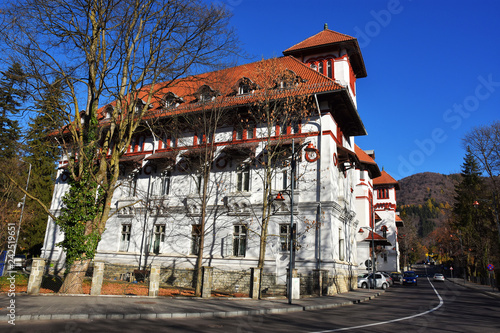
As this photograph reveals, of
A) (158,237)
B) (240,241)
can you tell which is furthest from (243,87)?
(158,237)

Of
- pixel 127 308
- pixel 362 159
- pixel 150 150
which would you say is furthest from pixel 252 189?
pixel 362 159

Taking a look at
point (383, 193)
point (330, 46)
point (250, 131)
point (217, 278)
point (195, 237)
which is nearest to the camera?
point (217, 278)

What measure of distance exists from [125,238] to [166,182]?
5788 millimetres

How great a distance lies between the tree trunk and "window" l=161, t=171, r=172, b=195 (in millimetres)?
12626

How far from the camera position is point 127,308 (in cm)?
1198

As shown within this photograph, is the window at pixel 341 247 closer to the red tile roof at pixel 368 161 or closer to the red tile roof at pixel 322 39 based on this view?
the red tile roof at pixel 322 39

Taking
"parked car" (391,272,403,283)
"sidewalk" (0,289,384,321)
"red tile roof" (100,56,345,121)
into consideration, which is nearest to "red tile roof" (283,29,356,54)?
"red tile roof" (100,56,345,121)

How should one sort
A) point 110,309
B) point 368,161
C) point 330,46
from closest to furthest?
point 110,309 < point 330,46 < point 368,161

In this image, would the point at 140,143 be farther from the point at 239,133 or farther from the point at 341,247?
the point at 341,247

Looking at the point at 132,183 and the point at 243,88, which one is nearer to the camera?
the point at 243,88

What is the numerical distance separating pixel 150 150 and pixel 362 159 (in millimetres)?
27716

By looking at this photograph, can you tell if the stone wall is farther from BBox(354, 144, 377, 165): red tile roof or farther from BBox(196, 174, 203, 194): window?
BBox(354, 144, 377, 165): red tile roof

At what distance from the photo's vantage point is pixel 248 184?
25547 millimetres

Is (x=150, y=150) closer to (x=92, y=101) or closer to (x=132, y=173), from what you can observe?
(x=132, y=173)
